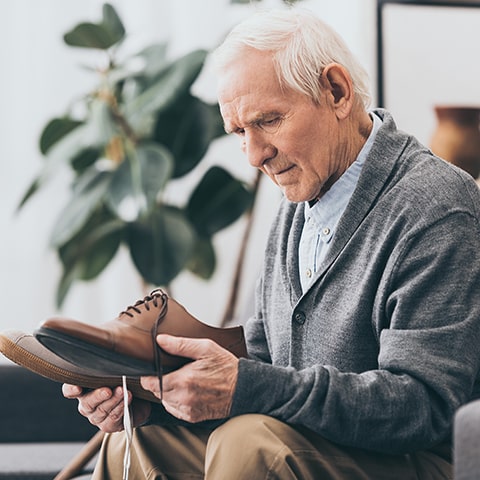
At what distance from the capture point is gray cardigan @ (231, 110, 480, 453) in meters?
1.27

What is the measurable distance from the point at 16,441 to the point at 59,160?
887 millimetres

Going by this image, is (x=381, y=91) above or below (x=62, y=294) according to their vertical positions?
above

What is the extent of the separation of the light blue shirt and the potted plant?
3.42ft

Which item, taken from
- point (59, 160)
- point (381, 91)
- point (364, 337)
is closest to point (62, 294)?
point (59, 160)

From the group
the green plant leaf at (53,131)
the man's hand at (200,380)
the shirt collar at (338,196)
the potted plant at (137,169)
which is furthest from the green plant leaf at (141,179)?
the man's hand at (200,380)

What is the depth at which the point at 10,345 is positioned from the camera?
1.41 meters

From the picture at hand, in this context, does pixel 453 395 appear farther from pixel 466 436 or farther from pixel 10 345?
pixel 10 345

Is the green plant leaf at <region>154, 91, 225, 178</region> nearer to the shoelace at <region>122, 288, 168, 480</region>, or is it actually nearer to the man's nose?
the man's nose

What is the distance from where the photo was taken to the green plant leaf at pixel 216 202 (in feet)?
9.41

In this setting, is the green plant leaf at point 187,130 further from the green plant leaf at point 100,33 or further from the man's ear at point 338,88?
the man's ear at point 338,88

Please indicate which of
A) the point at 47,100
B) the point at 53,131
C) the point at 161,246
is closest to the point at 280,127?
the point at 161,246

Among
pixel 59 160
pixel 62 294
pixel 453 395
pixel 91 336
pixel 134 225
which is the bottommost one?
pixel 62 294

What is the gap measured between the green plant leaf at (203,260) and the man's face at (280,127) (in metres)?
1.41

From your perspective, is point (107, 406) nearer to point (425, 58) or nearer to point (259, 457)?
point (259, 457)
